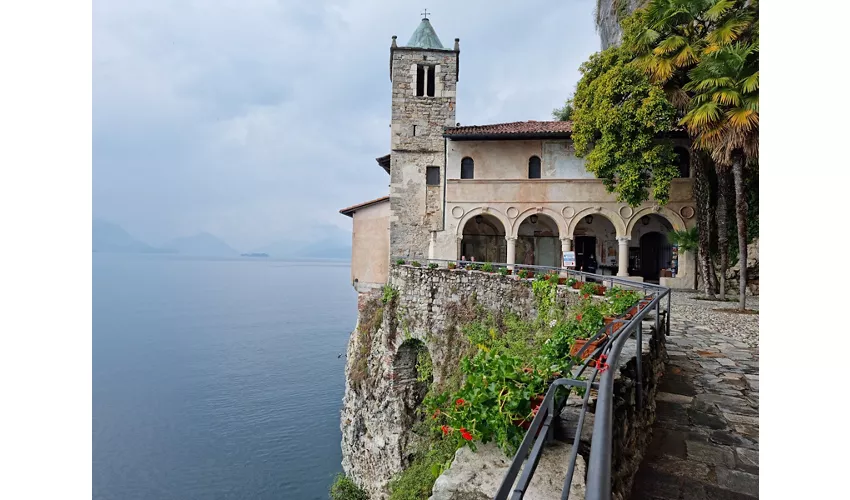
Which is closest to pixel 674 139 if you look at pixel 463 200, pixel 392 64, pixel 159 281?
pixel 463 200

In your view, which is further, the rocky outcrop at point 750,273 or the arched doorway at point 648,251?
the arched doorway at point 648,251

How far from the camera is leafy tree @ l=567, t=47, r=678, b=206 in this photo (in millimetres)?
13812

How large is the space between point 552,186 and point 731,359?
497 inches

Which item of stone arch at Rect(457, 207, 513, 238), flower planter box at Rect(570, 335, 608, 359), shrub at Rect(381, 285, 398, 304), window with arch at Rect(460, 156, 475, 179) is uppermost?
window with arch at Rect(460, 156, 475, 179)

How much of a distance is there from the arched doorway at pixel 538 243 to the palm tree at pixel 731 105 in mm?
9692

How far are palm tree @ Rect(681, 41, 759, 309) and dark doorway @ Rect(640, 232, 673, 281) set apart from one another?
9157 mm

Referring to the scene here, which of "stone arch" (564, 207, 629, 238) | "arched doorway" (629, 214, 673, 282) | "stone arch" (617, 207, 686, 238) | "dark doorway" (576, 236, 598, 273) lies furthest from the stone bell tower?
"arched doorway" (629, 214, 673, 282)

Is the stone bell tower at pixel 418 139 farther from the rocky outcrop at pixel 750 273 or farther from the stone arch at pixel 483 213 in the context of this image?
the rocky outcrop at pixel 750 273

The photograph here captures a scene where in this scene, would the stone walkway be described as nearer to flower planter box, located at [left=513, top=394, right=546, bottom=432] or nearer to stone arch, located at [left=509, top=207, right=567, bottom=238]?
flower planter box, located at [left=513, top=394, right=546, bottom=432]

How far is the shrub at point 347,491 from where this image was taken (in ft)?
51.0

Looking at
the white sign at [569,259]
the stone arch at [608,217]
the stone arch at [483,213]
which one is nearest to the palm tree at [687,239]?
the stone arch at [608,217]

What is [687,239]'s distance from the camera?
52.1 ft
